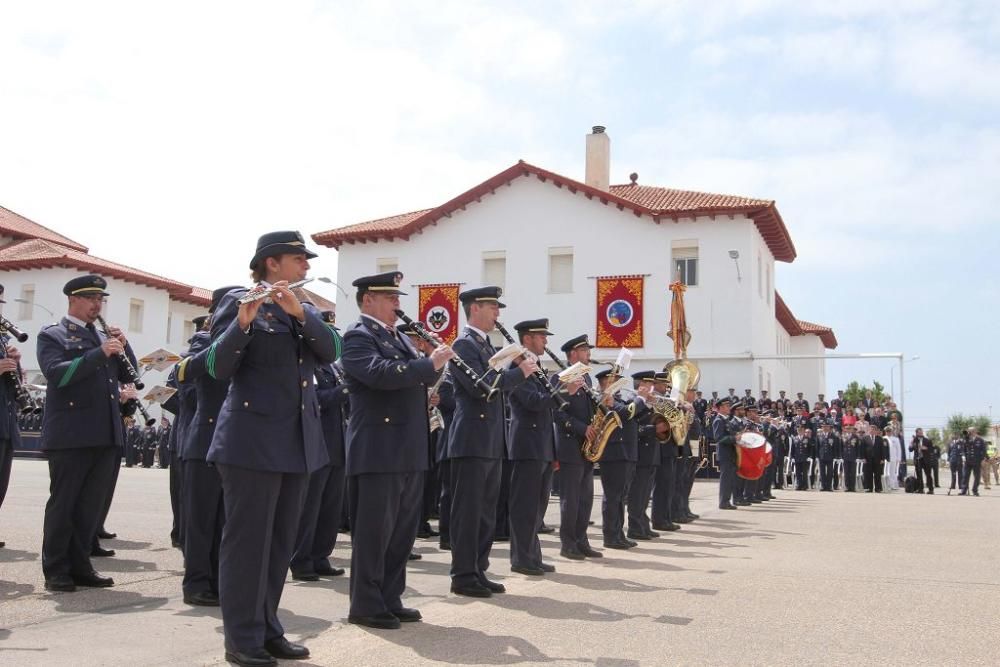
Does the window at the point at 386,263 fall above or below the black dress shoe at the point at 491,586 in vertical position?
above

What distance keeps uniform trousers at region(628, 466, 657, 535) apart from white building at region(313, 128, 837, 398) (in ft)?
75.1

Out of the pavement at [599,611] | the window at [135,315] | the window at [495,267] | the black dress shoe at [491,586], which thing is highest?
the window at [495,267]

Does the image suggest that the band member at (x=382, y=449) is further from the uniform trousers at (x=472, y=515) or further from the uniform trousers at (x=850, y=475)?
the uniform trousers at (x=850, y=475)

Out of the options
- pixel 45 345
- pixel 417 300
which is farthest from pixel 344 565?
pixel 417 300

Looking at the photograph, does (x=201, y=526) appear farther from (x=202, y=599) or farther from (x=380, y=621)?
(x=380, y=621)

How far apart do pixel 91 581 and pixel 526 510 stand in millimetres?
3464

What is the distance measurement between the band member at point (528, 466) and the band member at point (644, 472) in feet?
11.6

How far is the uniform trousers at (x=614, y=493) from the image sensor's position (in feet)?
33.9

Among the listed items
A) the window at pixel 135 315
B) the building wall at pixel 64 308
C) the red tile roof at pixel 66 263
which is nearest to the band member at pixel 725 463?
the building wall at pixel 64 308

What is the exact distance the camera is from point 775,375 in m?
41.1

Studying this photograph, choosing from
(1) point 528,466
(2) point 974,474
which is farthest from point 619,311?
(1) point 528,466

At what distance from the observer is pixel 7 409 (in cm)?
757

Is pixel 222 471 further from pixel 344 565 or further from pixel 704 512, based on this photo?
pixel 704 512

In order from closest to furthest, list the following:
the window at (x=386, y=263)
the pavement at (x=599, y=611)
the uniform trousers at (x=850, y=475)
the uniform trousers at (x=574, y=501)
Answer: the pavement at (x=599, y=611)
the uniform trousers at (x=574, y=501)
the uniform trousers at (x=850, y=475)
the window at (x=386, y=263)
